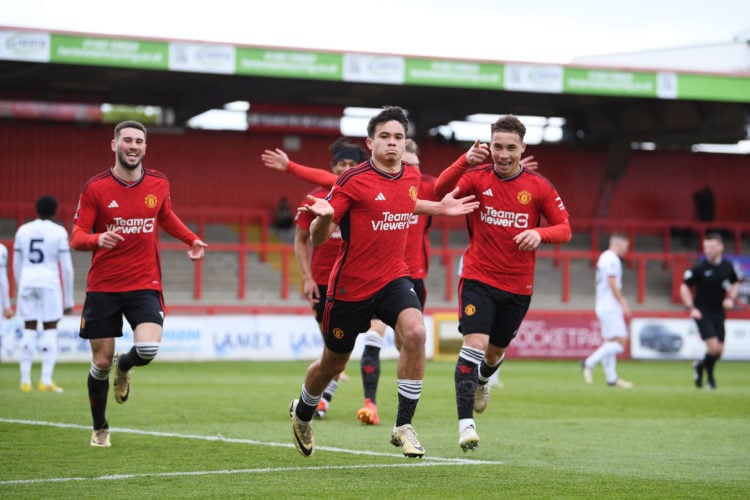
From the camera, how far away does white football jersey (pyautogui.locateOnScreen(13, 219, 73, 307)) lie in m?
15.2

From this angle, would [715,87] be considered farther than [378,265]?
Yes

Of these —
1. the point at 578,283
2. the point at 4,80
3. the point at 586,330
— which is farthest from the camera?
the point at 578,283

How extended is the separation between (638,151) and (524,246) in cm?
3213

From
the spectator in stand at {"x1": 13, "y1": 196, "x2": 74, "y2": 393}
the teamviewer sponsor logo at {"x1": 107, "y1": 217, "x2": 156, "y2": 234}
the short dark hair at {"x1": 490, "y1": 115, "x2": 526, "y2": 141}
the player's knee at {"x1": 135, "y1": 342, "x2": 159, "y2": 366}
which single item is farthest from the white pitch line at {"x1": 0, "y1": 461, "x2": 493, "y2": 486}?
the spectator in stand at {"x1": 13, "y1": 196, "x2": 74, "y2": 393}

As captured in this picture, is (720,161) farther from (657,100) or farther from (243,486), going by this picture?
(243,486)

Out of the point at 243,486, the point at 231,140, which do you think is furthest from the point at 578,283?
the point at 243,486

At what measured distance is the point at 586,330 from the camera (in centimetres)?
2716

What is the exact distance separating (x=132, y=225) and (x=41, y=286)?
6.72m

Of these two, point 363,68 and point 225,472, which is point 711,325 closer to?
point 225,472

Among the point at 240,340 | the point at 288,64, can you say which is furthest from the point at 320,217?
the point at 288,64

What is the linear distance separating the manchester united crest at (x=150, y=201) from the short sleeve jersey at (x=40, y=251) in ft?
20.3

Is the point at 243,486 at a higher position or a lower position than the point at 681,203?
lower

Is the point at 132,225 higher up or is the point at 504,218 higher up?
the point at 504,218

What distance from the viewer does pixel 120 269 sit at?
363 inches
